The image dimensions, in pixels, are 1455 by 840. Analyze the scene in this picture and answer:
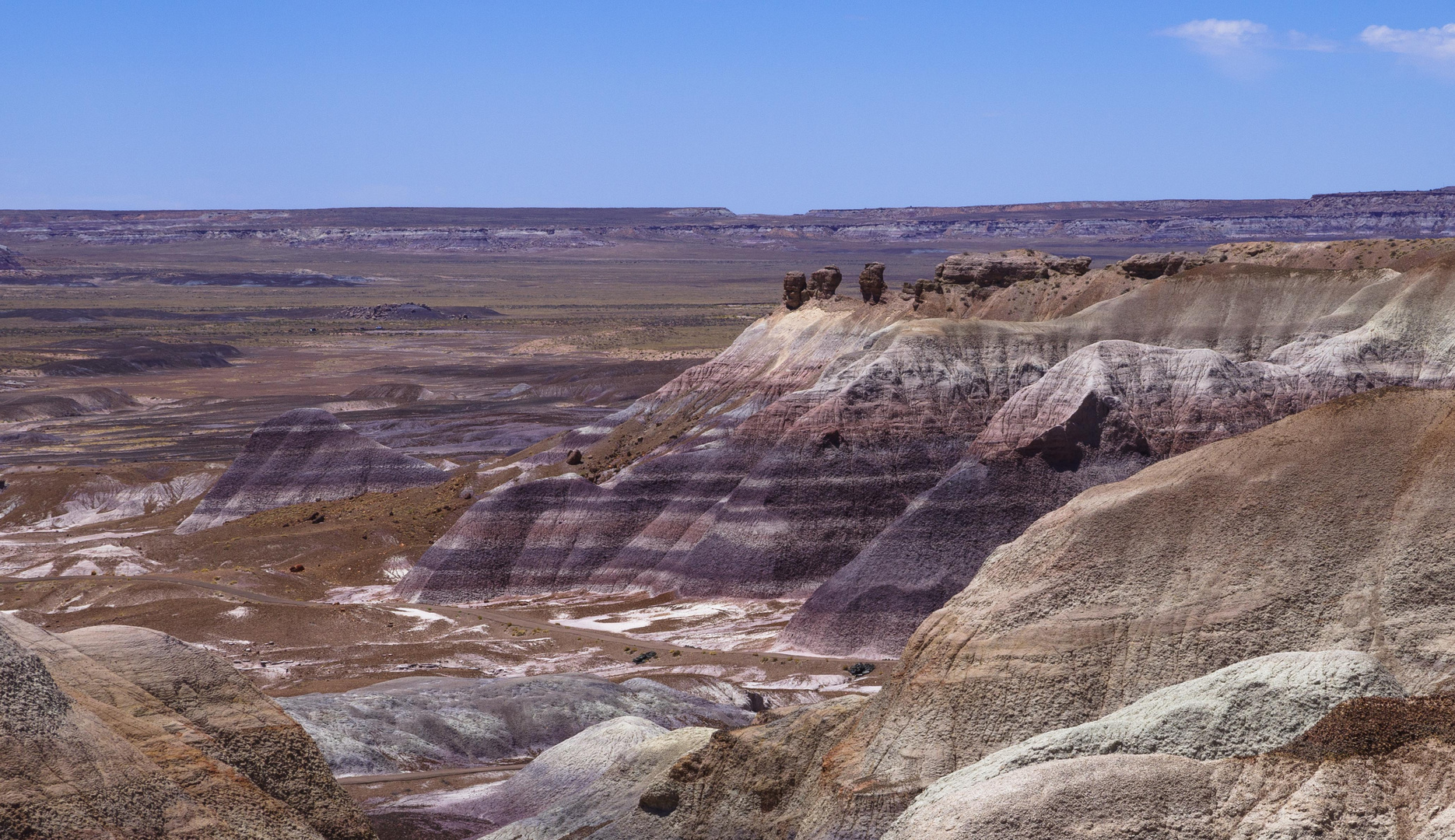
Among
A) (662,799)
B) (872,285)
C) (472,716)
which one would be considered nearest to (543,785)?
(662,799)

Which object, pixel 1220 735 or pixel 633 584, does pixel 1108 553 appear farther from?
pixel 633 584

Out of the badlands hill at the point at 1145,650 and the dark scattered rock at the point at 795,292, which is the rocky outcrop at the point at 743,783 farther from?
the dark scattered rock at the point at 795,292

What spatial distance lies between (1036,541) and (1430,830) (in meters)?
10.7

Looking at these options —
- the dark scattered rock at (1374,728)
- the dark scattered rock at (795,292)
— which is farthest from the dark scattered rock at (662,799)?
the dark scattered rock at (795,292)

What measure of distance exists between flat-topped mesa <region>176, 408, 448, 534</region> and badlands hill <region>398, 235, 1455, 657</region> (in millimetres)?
9590

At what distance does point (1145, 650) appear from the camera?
23266 mm

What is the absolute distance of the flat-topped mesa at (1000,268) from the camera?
72.9 m

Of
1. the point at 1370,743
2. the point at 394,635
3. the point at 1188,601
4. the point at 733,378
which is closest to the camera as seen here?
the point at 1370,743

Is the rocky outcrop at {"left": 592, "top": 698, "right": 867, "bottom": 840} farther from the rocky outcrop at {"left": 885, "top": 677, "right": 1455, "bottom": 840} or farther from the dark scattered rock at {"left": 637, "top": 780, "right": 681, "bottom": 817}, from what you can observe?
the rocky outcrop at {"left": 885, "top": 677, "right": 1455, "bottom": 840}

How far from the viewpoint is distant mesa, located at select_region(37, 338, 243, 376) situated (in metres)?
146

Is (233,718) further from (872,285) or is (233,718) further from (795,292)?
(795,292)

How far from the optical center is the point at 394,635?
168 ft

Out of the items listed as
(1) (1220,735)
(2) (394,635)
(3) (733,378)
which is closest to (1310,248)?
(3) (733,378)

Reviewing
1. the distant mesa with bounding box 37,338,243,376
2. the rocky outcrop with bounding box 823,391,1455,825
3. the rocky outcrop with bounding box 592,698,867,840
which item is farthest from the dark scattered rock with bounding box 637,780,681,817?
the distant mesa with bounding box 37,338,243,376
